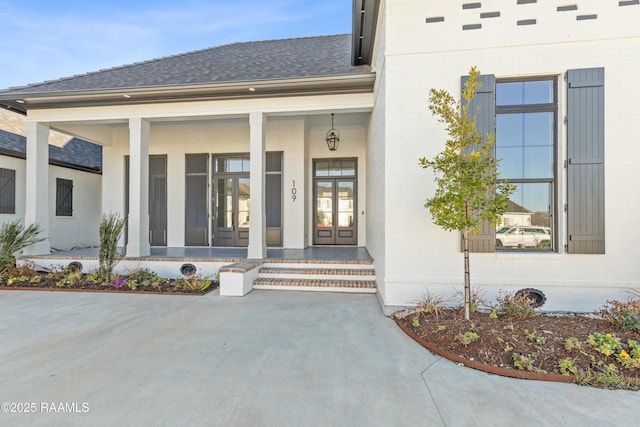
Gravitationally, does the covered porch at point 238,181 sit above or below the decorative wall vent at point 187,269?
above

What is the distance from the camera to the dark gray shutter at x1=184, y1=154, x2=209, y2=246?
8.55 m

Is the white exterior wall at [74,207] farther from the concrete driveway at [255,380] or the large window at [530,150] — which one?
the large window at [530,150]

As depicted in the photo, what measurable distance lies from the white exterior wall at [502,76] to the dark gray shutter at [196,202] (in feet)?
19.4

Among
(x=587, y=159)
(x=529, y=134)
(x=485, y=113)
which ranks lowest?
(x=587, y=159)

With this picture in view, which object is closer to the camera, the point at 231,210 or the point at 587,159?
the point at 587,159

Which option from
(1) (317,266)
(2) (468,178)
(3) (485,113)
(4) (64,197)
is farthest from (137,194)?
(3) (485,113)

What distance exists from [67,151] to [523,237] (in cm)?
1232

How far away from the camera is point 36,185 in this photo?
6.75 metres

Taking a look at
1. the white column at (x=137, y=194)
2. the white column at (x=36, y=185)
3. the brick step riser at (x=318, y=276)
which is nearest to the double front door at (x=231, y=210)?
the white column at (x=137, y=194)

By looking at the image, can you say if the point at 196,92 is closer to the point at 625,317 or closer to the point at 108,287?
the point at 108,287

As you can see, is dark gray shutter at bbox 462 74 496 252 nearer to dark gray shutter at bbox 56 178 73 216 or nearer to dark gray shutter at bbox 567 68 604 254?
dark gray shutter at bbox 567 68 604 254

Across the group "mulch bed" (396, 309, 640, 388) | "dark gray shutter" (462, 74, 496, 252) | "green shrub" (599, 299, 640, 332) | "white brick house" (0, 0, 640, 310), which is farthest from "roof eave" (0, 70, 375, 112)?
"green shrub" (599, 299, 640, 332)

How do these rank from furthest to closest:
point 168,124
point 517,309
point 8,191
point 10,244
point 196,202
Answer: point 196,202, point 168,124, point 8,191, point 10,244, point 517,309

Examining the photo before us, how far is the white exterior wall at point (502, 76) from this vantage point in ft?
13.2
